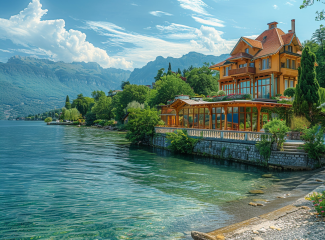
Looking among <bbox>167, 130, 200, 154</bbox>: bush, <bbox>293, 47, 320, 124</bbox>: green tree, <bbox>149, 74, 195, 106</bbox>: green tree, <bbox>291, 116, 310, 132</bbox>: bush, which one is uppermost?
<bbox>149, 74, 195, 106</bbox>: green tree

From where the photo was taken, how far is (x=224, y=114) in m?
30.8

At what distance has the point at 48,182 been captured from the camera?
15.3m

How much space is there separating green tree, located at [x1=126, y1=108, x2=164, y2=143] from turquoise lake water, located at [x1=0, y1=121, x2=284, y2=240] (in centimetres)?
1663

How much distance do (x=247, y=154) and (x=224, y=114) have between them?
9912mm

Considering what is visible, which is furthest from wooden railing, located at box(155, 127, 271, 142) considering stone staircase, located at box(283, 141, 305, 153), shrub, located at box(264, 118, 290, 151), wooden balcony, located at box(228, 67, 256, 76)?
wooden balcony, located at box(228, 67, 256, 76)

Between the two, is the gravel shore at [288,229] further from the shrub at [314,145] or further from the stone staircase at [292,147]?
the stone staircase at [292,147]

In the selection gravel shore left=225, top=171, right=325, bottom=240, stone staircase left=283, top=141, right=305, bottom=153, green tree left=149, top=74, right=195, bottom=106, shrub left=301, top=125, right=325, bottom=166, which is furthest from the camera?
green tree left=149, top=74, right=195, bottom=106

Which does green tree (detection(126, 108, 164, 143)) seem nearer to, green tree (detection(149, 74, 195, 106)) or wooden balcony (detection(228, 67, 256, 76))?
wooden balcony (detection(228, 67, 256, 76))

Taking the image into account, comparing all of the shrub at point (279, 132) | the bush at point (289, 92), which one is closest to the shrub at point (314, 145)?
the shrub at point (279, 132)

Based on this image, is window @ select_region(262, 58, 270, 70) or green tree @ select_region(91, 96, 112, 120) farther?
green tree @ select_region(91, 96, 112, 120)

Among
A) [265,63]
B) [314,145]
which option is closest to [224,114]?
[265,63]

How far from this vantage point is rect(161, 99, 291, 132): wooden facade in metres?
26.9

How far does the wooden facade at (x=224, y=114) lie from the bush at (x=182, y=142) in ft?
14.1

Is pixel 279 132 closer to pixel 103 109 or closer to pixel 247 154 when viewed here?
pixel 247 154
